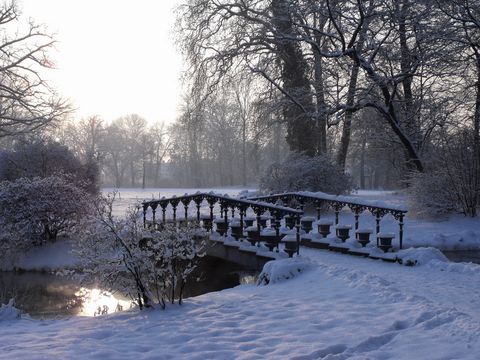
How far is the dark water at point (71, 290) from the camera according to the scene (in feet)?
30.9

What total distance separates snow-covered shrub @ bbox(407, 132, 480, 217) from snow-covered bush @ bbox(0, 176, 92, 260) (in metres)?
11.0

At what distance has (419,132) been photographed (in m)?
19.6

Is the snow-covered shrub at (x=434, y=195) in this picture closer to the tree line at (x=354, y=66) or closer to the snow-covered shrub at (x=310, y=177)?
the tree line at (x=354, y=66)

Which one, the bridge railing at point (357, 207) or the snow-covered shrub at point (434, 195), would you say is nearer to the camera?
the bridge railing at point (357, 207)

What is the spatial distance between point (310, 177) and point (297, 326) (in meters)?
13.8

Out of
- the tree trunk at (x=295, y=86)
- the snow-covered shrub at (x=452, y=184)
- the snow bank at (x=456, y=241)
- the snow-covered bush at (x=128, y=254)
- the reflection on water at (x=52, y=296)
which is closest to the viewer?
the snow-covered bush at (x=128, y=254)

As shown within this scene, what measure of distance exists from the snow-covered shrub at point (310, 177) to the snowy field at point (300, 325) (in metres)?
10.6

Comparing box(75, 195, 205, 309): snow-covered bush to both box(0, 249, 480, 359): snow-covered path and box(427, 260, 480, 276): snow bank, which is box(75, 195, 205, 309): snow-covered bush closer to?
box(0, 249, 480, 359): snow-covered path

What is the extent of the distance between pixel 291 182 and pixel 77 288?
400 inches

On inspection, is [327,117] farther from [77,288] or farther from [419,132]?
[77,288]

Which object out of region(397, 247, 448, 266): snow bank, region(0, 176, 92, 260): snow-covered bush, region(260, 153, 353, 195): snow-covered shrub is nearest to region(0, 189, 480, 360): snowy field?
region(397, 247, 448, 266): snow bank

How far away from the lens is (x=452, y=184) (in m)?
15.9

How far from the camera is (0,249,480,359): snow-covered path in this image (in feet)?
15.9

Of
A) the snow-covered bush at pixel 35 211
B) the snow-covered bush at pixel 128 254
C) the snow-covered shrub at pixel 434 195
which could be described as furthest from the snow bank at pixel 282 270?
the snow-covered shrub at pixel 434 195
